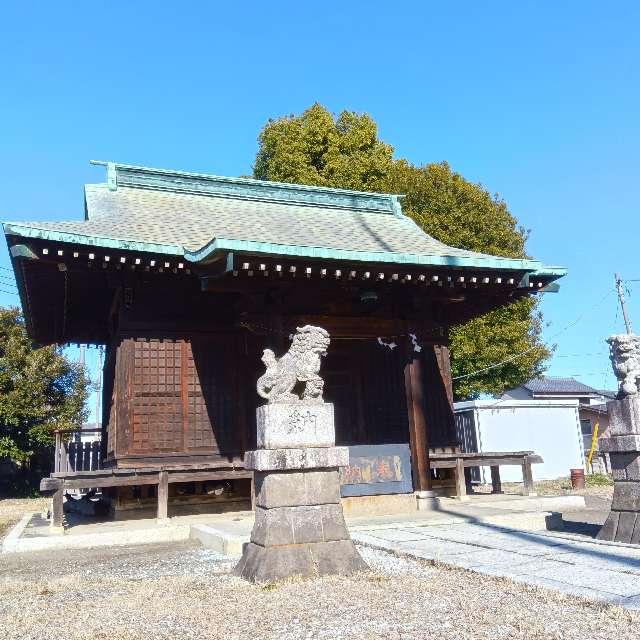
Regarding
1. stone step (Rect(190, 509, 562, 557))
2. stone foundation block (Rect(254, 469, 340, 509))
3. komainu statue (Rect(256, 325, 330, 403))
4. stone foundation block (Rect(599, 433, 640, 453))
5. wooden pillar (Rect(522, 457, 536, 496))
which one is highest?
komainu statue (Rect(256, 325, 330, 403))

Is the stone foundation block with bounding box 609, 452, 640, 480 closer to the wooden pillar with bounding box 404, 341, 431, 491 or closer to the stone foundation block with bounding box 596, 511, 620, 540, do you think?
the stone foundation block with bounding box 596, 511, 620, 540

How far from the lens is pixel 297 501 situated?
5801 mm

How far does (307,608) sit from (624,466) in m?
4.74

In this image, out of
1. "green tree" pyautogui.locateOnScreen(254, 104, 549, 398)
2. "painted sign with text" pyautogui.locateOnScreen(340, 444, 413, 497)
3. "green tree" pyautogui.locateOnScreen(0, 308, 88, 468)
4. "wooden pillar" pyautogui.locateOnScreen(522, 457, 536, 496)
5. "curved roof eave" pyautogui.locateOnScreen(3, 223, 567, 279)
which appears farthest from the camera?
"green tree" pyautogui.locateOnScreen(254, 104, 549, 398)

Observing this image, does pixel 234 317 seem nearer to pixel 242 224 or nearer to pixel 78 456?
pixel 242 224

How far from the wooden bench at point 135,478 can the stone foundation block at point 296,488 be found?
4520 millimetres

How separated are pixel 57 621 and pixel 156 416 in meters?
6.16

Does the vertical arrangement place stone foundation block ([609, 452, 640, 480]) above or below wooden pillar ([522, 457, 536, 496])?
above

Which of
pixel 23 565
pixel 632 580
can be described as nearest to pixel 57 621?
pixel 23 565

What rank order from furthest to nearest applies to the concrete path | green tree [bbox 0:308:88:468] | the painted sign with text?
green tree [bbox 0:308:88:468] < the painted sign with text < the concrete path

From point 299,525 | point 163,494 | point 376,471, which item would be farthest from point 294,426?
point 163,494

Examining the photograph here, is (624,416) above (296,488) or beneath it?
above

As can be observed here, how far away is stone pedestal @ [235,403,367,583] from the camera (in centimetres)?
561

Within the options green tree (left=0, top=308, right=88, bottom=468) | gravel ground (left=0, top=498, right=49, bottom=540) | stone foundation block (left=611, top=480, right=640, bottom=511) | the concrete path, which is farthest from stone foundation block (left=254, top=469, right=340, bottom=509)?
green tree (left=0, top=308, right=88, bottom=468)
